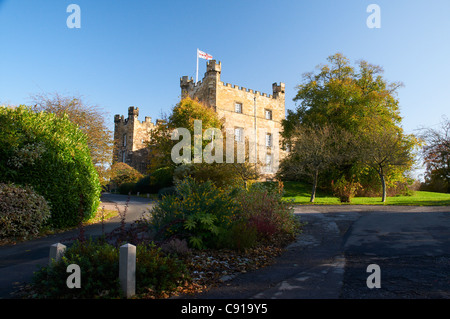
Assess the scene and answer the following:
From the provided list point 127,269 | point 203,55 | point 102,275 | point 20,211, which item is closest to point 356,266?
point 127,269

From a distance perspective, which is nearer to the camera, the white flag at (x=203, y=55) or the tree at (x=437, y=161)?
the tree at (x=437, y=161)

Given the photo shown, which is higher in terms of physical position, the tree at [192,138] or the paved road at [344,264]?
the tree at [192,138]

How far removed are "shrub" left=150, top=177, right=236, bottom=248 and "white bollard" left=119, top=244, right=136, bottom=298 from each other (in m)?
2.08

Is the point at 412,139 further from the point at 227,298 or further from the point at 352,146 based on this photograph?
the point at 227,298

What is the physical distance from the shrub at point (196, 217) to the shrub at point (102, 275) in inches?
61.5

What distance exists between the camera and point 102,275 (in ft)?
14.3

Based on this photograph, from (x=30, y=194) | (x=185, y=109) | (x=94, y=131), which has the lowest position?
(x=30, y=194)

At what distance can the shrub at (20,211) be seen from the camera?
8.12 m

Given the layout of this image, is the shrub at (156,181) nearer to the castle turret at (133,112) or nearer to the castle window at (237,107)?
the castle window at (237,107)

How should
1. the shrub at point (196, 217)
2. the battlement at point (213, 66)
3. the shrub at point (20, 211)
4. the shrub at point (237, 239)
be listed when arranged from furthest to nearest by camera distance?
1. the battlement at point (213, 66)
2. the shrub at point (20, 211)
3. the shrub at point (237, 239)
4. the shrub at point (196, 217)

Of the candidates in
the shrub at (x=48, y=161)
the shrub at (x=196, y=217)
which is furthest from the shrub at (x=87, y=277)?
the shrub at (x=48, y=161)
